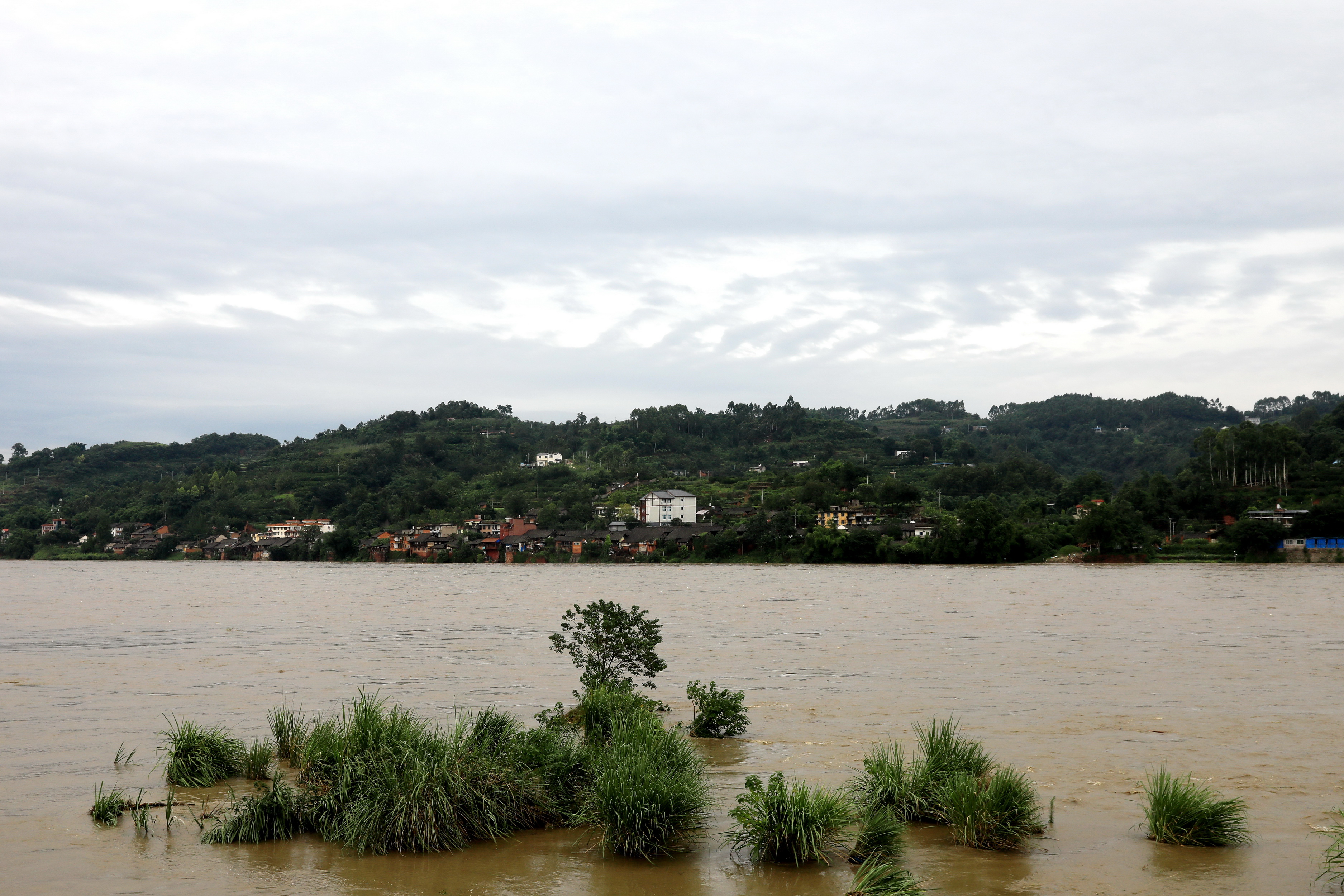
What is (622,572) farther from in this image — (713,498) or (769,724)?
(769,724)

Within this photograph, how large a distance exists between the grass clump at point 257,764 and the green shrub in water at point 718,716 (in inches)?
248

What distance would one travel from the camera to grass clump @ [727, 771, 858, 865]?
8992mm

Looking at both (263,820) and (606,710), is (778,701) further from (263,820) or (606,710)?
(263,820)

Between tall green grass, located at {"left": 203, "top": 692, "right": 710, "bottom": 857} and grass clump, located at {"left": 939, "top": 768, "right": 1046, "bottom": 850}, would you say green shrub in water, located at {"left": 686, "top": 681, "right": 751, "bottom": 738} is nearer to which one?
tall green grass, located at {"left": 203, "top": 692, "right": 710, "bottom": 857}

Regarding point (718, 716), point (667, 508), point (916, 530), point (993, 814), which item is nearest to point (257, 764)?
point (718, 716)

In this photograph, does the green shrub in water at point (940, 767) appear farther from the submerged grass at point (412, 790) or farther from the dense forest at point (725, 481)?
the dense forest at point (725, 481)

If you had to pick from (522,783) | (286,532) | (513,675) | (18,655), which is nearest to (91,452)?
(286,532)

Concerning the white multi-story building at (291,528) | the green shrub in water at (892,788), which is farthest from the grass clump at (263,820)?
the white multi-story building at (291,528)

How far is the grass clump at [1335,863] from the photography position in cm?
837

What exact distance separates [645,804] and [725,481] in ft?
445

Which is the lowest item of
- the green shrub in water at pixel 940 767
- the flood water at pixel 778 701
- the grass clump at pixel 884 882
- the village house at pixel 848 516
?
the flood water at pixel 778 701

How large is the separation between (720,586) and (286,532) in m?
87.9

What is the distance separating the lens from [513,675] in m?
23.3

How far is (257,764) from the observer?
41.6ft
